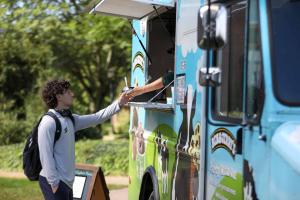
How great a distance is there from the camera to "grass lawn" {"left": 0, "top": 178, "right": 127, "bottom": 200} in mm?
11047

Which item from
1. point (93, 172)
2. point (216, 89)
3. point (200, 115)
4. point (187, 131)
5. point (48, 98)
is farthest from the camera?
point (93, 172)

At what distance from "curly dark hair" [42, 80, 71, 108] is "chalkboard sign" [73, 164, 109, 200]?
6.27 feet

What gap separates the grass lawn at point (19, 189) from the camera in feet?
36.2

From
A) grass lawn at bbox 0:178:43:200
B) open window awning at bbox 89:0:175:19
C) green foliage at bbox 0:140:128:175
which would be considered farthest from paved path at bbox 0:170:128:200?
open window awning at bbox 89:0:175:19

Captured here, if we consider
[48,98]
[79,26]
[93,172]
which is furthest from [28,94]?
[48,98]

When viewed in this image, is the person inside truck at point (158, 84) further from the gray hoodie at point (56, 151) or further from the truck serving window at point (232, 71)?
the truck serving window at point (232, 71)

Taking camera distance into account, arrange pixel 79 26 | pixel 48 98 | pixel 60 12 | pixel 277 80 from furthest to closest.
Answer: pixel 79 26 → pixel 60 12 → pixel 48 98 → pixel 277 80

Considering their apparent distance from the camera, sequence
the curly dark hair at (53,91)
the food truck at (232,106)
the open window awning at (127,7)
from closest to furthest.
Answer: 1. the food truck at (232,106)
2. the curly dark hair at (53,91)
3. the open window awning at (127,7)

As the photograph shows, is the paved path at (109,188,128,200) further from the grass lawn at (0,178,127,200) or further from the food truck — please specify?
the food truck

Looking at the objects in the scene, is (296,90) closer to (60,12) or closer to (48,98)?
(48,98)

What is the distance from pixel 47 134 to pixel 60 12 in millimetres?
11297

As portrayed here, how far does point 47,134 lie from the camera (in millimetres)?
5203

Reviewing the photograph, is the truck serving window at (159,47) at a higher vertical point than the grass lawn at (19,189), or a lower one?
higher

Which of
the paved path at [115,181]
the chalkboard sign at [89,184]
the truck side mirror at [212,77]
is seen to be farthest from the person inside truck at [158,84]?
the paved path at [115,181]
